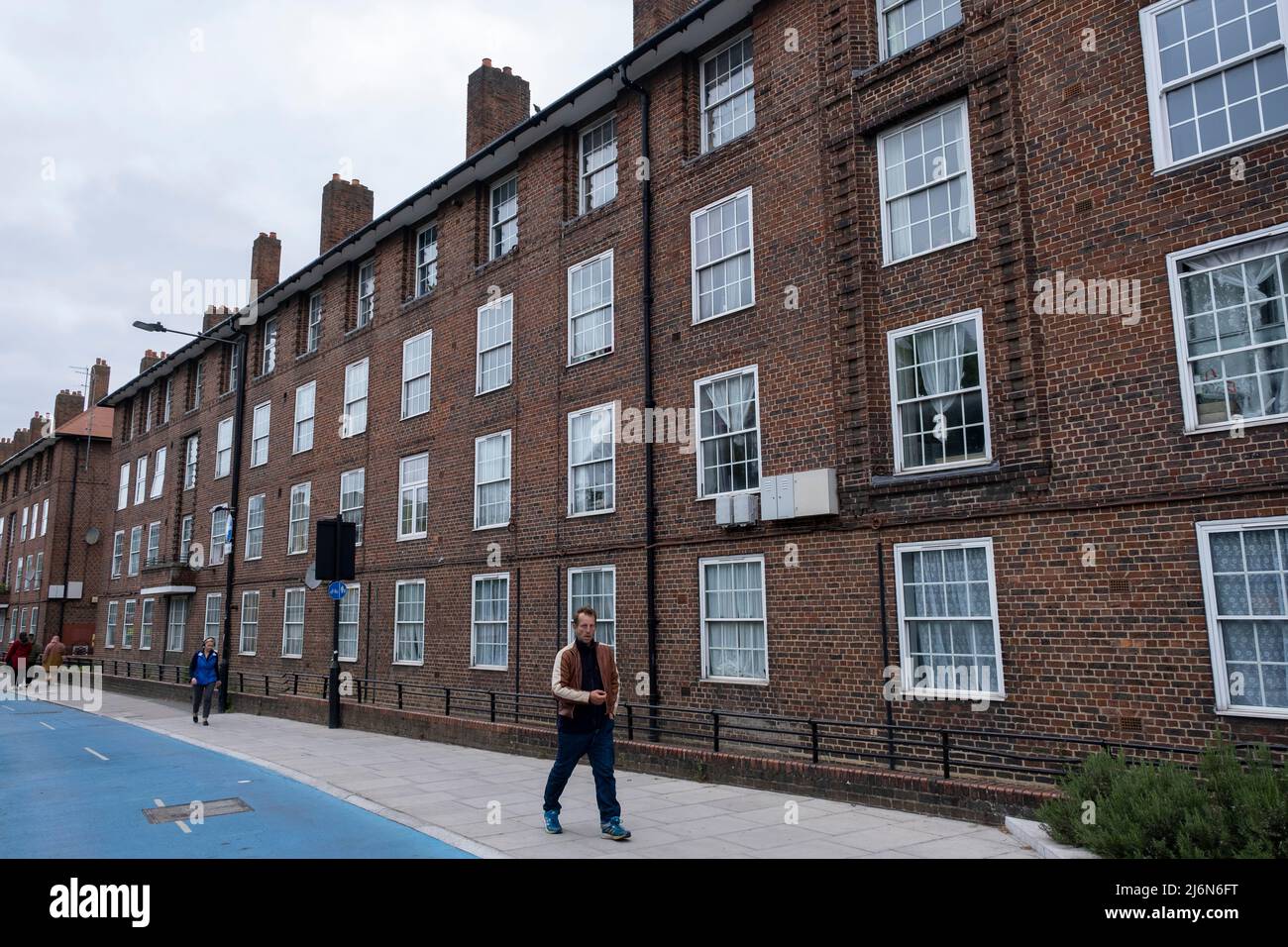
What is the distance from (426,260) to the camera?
904 inches

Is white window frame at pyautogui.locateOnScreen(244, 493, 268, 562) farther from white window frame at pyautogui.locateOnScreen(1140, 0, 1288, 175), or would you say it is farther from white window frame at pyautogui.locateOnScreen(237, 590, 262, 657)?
white window frame at pyautogui.locateOnScreen(1140, 0, 1288, 175)

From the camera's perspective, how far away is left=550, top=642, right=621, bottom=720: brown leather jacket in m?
8.33

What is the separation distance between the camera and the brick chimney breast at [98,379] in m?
53.2

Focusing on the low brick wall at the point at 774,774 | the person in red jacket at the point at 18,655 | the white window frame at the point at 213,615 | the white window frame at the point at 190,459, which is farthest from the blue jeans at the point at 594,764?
the white window frame at the point at 190,459

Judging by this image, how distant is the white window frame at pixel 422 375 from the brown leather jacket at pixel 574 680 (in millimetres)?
14070

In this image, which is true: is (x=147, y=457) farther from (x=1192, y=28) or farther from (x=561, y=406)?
(x=1192, y=28)

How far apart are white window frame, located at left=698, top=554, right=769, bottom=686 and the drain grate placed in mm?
6565

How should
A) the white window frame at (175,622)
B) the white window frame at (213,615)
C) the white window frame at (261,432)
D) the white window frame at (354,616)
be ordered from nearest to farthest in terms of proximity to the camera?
1. the white window frame at (354,616)
2. the white window frame at (261,432)
3. the white window frame at (213,615)
4. the white window frame at (175,622)

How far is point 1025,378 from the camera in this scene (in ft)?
35.0

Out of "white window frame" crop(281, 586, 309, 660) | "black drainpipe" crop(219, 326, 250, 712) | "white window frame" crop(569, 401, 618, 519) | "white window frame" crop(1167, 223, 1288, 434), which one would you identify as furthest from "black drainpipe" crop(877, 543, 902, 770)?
"black drainpipe" crop(219, 326, 250, 712)

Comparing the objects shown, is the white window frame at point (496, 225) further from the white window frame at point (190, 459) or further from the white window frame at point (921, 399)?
the white window frame at point (190, 459)

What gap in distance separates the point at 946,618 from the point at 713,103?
9638 millimetres

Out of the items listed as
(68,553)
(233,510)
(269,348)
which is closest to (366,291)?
(269,348)
